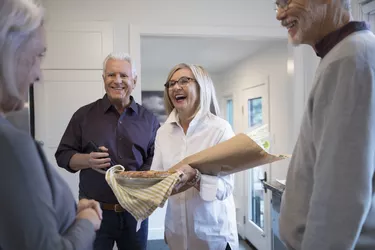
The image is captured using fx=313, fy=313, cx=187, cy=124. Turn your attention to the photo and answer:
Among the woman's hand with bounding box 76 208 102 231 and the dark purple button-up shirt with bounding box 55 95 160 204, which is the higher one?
the dark purple button-up shirt with bounding box 55 95 160 204

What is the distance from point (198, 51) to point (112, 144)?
2.89 metres

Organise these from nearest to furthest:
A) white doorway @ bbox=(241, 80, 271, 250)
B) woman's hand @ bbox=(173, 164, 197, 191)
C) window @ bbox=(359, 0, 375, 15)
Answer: woman's hand @ bbox=(173, 164, 197, 191), window @ bbox=(359, 0, 375, 15), white doorway @ bbox=(241, 80, 271, 250)

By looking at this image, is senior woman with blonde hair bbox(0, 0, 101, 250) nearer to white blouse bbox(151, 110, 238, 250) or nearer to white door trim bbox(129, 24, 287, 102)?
white blouse bbox(151, 110, 238, 250)

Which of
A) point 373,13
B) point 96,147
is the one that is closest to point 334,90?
point 96,147

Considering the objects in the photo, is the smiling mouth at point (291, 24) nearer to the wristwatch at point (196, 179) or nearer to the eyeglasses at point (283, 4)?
the eyeglasses at point (283, 4)

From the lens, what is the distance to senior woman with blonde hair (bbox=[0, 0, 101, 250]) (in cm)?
59

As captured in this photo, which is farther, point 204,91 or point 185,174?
point 204,91

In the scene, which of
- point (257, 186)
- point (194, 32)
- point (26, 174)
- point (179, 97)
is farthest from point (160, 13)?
point (257, 186)

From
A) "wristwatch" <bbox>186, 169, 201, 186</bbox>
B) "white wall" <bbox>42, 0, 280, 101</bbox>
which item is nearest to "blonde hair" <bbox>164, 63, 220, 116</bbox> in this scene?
"wristwatch" <bbox>186, 169, 201, 186</bbox>

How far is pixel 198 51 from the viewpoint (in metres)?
4.38

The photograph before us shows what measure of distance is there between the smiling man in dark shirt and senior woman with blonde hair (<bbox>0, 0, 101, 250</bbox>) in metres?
0.95

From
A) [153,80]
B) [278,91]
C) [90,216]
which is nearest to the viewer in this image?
[90,216]

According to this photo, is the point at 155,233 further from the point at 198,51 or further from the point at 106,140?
the point at 106,140

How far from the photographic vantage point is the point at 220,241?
144 cm
